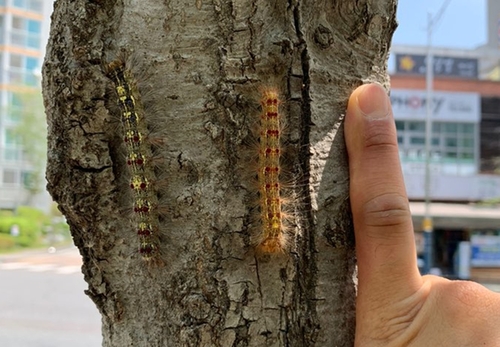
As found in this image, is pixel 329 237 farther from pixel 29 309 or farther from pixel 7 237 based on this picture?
pixel 7 237

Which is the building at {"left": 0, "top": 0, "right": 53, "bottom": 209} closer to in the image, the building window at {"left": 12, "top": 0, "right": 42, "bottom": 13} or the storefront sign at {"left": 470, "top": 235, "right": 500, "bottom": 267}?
the building window at {"left": 12, "top": 0, "right": 42, "bottom": 13}

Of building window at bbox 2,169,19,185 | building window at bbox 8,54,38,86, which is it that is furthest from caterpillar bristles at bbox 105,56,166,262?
building window at bbox 2,169,19,185

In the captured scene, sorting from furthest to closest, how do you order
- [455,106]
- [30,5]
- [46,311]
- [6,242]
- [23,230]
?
[30,5] → [23,230] → [455,106] → [6,242] → [46,311]

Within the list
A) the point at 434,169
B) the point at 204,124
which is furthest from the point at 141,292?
the point at 434,169

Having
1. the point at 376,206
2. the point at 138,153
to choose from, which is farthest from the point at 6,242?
the point at 376,206

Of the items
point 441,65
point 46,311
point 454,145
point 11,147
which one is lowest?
point 46,311

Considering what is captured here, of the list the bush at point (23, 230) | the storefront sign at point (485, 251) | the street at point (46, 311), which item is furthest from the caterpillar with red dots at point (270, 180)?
the bush at point (23, 230)

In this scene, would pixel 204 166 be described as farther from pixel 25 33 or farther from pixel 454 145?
pixel 25 33
